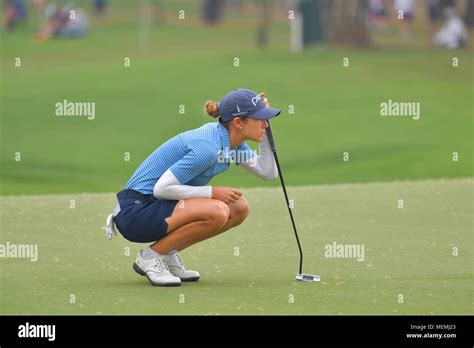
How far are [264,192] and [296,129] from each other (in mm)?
8215

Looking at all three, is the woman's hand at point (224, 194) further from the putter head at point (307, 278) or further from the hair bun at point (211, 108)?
the putter head at point (307, 278)

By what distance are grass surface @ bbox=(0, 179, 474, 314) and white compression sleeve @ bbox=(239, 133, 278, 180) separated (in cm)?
84

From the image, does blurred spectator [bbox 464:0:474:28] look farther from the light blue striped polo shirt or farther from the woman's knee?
the woman's knee

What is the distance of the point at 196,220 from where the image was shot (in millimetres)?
9375

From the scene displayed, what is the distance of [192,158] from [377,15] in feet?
128

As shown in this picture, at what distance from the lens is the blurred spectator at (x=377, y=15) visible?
46.7 m

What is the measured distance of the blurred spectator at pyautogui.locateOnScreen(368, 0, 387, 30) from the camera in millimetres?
46688

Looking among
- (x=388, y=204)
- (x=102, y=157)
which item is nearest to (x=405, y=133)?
(x=102, y=157)

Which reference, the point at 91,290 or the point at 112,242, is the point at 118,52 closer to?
the point at 112,242
